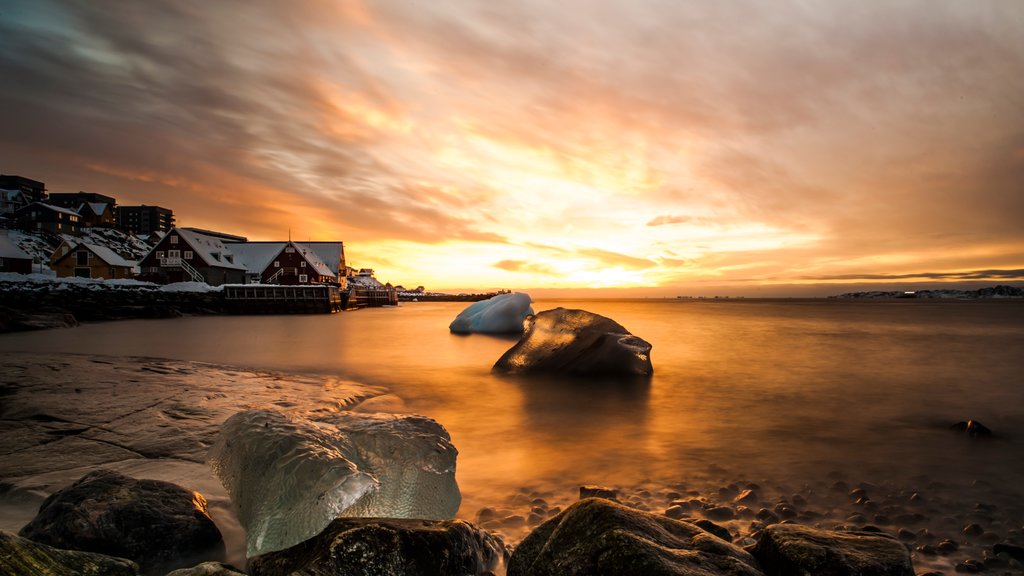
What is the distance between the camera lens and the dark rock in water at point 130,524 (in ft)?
8.60

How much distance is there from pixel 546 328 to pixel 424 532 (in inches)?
342

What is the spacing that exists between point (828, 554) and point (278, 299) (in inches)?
1940

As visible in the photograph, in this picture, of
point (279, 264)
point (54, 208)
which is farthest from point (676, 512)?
point (54, 208)

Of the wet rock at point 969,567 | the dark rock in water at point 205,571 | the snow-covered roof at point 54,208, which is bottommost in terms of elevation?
the wet rock at point 969,567

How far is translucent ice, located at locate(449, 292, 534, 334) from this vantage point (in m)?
23.8

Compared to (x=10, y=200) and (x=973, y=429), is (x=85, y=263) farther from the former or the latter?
(x=973, y=429)

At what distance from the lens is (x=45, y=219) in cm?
8119

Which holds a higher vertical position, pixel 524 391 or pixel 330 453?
pixel 330 453

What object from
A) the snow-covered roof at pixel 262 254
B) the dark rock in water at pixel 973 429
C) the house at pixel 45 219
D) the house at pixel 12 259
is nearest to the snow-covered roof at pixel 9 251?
the house at pixel 12 259

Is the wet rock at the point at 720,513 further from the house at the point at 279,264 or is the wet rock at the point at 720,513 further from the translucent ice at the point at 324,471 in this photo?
the house at the point at 279,264

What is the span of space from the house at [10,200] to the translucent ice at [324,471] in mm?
119999

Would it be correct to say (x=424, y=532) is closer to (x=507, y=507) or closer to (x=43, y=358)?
(x=507, y=507)

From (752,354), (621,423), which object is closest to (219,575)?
(621,423)

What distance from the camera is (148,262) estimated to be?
55844 mm
